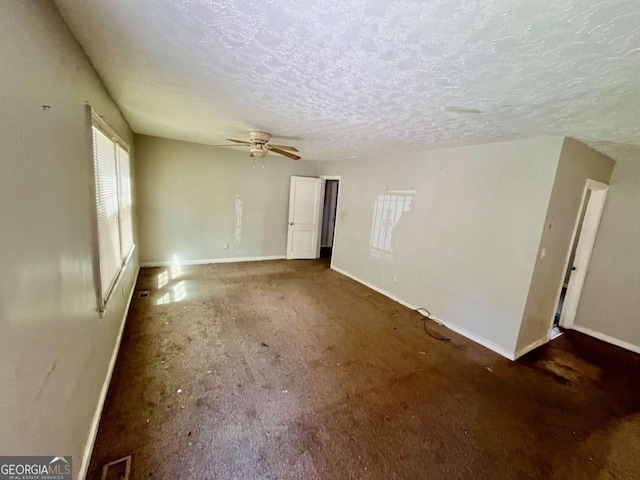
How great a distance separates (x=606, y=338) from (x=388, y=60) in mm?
4599

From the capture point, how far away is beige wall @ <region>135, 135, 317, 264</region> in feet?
15.9

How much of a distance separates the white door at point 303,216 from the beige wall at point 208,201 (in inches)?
7.2

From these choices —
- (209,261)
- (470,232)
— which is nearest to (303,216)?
(209,261)

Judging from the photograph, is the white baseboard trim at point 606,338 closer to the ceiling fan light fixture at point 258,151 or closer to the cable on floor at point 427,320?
the cable on floor at point 427,320

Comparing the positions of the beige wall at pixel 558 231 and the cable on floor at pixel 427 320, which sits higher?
the beige wall at pixel 558 231

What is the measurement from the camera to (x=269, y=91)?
201cm

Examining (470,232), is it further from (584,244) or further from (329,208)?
(329,208)

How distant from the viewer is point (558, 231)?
2852 mm

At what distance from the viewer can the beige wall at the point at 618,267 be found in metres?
3.23

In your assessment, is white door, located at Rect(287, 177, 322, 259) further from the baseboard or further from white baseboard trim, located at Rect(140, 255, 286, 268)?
the baseboard

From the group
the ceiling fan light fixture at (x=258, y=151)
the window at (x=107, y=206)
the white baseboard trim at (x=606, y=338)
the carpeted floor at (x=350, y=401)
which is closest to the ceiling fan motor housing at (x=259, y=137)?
the ceiling fan light fixture at (x=258, y=151)

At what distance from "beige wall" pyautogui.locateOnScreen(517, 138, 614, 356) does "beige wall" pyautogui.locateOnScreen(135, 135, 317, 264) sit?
4572 mm

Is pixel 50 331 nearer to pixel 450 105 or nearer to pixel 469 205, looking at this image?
pixel 450 105

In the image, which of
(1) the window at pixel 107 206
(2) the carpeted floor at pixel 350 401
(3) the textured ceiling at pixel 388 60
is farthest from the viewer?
(1) the window at pixel 107 206
